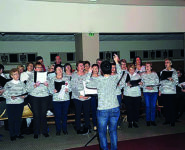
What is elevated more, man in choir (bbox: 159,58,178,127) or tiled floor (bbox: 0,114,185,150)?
man in choir (bbox: 159,58,178,127)

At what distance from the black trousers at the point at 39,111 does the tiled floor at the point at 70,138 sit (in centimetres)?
29

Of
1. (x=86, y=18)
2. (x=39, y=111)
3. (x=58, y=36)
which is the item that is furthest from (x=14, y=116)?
(x=58, y=36)

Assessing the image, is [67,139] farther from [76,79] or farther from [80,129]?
[76,79]

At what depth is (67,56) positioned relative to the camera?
12664 mm

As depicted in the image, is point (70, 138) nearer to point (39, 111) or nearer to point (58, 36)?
point (39, 111)

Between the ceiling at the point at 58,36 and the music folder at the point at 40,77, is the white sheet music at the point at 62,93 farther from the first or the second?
the ceiling at the point at 58,36

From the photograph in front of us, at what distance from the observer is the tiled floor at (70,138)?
4.68 m

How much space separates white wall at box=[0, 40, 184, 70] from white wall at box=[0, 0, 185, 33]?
476cm

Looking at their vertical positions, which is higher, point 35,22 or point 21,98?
point 35,22

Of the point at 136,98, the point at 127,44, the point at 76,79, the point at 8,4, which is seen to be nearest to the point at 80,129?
the point at 76,79

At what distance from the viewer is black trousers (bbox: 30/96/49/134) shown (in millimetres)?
5066

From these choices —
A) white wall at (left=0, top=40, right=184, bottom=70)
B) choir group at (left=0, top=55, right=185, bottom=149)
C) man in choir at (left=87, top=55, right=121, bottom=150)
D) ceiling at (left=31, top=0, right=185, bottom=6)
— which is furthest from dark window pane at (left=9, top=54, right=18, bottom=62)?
man in choir at (left=87, top=55, right=121, bottom=150)

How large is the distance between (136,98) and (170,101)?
0.99 meters

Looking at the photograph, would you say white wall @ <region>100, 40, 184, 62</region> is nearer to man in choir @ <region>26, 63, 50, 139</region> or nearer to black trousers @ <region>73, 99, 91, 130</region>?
black trousers @ <region>73, 99, 91, 130</region>
